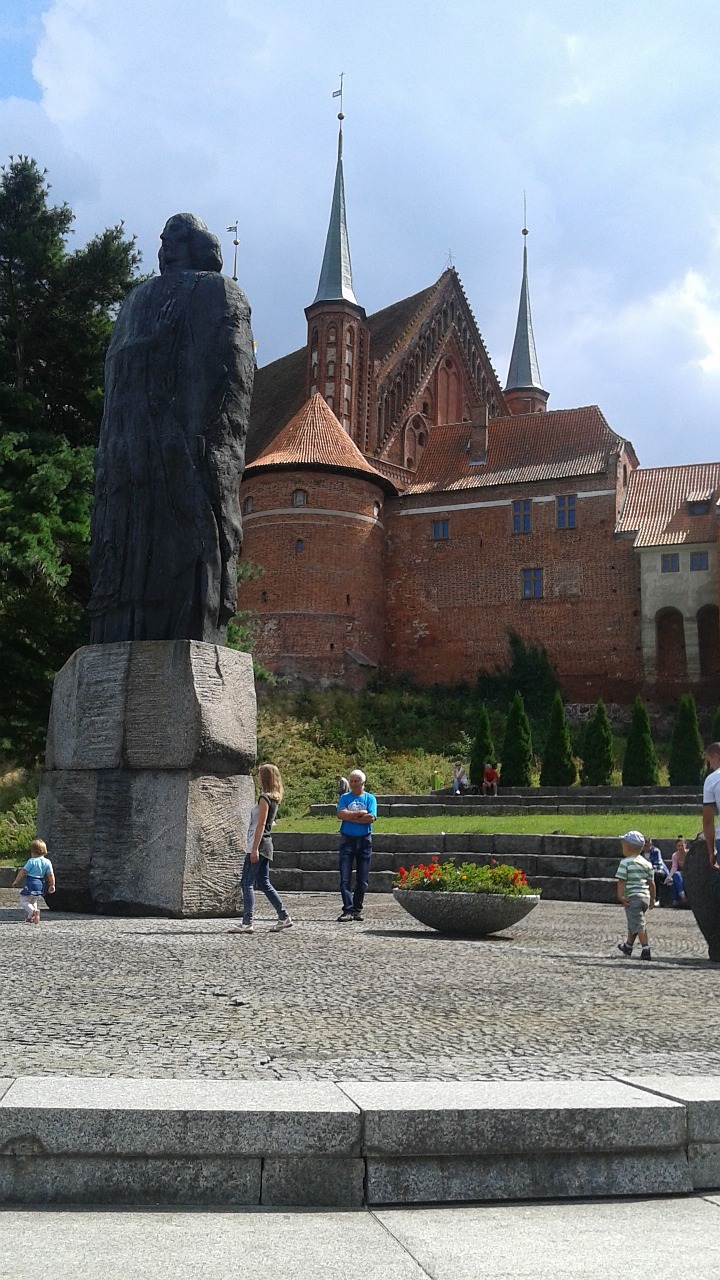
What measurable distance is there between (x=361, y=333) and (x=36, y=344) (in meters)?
27.5

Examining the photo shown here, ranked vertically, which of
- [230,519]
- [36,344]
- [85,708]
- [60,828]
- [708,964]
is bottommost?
[708,964]

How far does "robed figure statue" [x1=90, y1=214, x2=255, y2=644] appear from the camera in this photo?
1060 centimetres

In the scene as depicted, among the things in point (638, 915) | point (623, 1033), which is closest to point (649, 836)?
point (638, 915)

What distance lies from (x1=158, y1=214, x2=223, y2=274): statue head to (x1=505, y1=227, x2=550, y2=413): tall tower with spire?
52.4 meters

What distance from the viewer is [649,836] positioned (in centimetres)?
1859

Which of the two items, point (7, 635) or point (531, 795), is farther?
point (531, 795)

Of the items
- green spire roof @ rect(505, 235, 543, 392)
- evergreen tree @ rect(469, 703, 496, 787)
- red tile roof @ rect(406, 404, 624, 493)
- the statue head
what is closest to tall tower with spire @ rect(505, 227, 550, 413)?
green spire roof @ rect(505, 235, 543, 392)

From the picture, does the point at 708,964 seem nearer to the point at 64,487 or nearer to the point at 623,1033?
the point at 623,1033

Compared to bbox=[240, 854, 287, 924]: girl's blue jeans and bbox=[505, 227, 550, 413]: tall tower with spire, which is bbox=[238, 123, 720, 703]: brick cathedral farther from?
bbox=[240, 854, 287, 924]: girl's blue jeans

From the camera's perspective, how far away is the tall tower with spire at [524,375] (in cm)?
6391

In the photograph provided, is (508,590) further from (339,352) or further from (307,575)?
(339,352)

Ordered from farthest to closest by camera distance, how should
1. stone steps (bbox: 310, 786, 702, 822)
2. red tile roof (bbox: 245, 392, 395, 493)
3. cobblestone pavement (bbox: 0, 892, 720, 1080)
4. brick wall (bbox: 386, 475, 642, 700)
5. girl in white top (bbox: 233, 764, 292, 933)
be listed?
brick wall (bbox: 386, 475, 642, 700) → red tile roof (bbox: 245, 392, 395, 493) → stone steps (bbox: 310, 786, 702, 822) → girl in white top (bbox: 233, 764, 292, 933) → cobblestone pavement (bbox: 0, 892, 720, 1080)

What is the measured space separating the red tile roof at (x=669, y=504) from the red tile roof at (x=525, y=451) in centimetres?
209

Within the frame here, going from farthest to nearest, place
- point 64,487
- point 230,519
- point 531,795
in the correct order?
point 531,795 < point 64,487 < point 230,519
